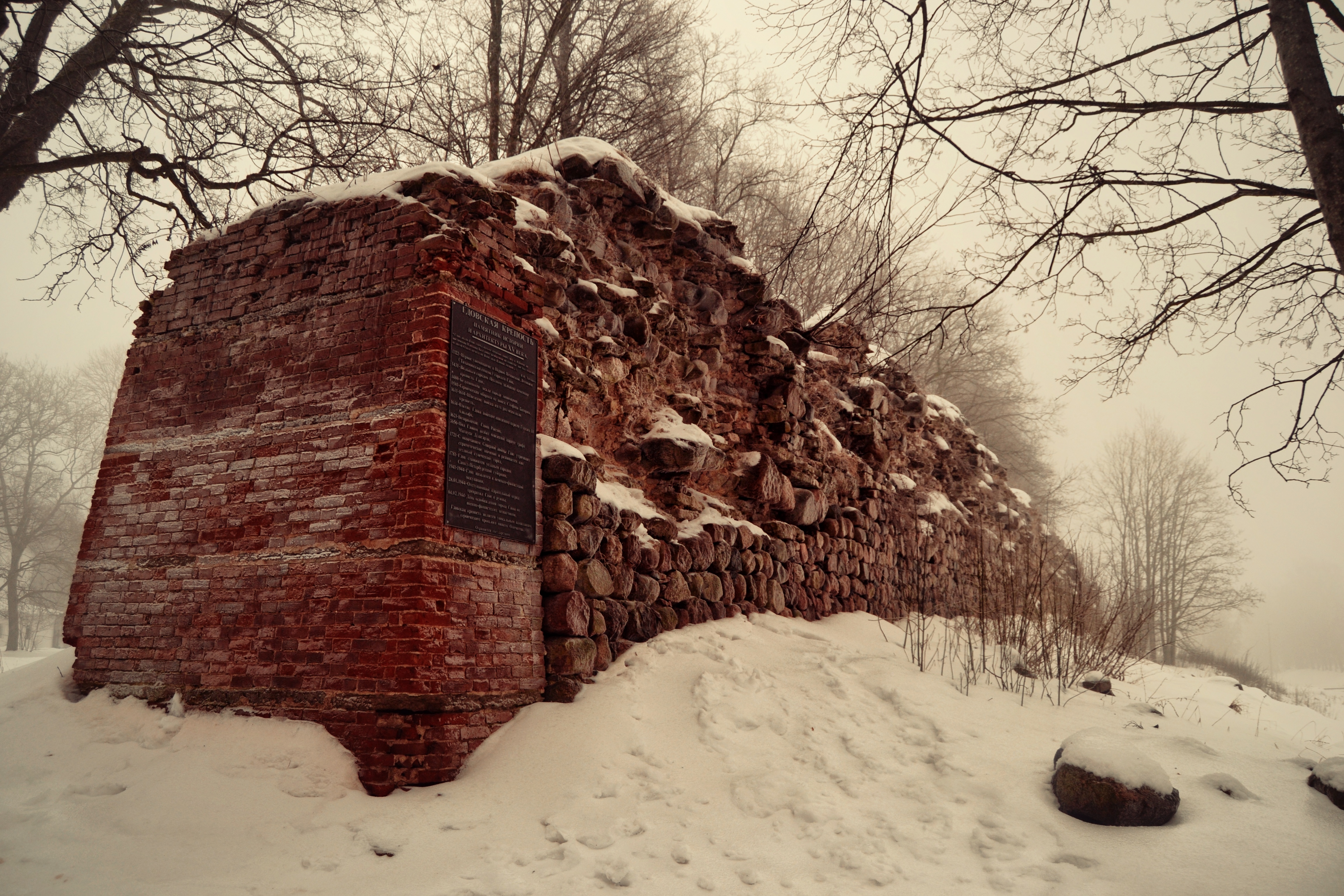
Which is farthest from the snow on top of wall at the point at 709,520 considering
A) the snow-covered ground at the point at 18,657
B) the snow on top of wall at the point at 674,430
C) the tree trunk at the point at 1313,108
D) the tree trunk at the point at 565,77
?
the snow-covered ground at the point at 18,657

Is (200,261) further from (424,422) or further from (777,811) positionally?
(777,811)

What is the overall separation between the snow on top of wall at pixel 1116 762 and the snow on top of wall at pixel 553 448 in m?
3.30

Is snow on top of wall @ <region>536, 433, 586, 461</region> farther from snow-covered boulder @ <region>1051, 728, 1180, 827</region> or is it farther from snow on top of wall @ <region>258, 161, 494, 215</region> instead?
snow-covered boulder @ <region>1051, 728, 1180, 827</region>

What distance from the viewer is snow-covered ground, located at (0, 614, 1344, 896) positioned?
10.4 feet

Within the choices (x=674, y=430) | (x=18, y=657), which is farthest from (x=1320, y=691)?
(x=18, y=657)

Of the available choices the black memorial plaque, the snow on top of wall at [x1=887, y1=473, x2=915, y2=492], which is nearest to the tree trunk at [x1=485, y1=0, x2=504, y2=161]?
the black memorial plaque

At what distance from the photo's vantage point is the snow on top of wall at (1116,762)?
3.61 meters

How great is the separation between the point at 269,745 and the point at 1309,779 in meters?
5.47

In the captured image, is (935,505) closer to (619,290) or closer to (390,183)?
(619,290)

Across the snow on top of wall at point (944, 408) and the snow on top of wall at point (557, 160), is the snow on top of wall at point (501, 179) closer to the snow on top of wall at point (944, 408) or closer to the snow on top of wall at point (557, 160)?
the snow on top of wall at point (557, 160)

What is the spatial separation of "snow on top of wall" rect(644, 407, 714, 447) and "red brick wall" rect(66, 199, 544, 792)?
170cm

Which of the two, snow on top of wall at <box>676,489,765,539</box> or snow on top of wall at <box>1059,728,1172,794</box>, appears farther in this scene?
snow on top of wall at <box>676,489,765,539</box>

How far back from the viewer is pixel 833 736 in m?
4.54

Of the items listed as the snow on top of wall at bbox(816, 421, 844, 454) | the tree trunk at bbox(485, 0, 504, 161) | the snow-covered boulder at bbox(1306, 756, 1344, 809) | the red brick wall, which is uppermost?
the tree trunk at bbox(485, 0, 504, 161)
